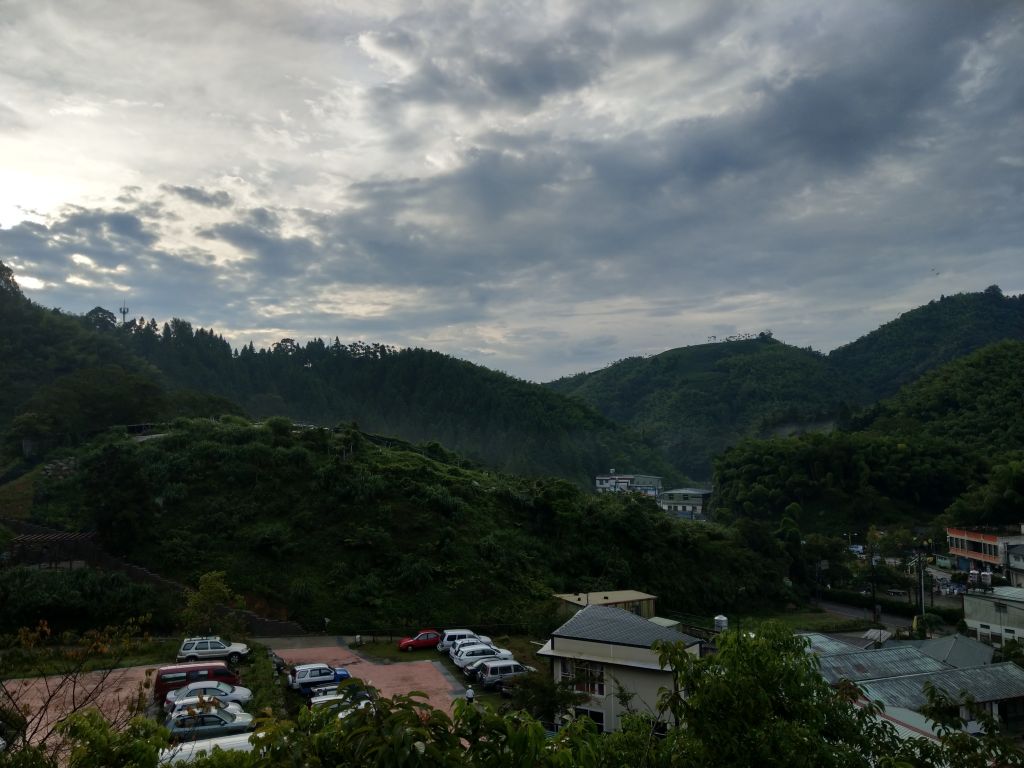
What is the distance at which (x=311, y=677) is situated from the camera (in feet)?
56.5

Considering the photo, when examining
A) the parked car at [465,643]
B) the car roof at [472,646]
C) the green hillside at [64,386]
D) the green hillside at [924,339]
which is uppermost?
the green hillside at [924,339]

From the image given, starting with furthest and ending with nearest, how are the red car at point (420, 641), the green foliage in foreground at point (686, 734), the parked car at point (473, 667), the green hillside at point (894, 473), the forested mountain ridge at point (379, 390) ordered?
the forested mountain ridge at point (379, 390)
the green hillside at point (894, 473)
the red car at point (420, 641)
the parked car at point (473, 667)
the green foliage in foreground at point (686, 734)

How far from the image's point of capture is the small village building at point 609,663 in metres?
16.5

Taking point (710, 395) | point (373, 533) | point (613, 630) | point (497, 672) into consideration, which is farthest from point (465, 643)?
point (710, 395)

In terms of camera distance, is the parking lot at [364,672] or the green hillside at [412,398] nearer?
the parking lot at [364,672]

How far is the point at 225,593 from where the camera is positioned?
65.8 feet

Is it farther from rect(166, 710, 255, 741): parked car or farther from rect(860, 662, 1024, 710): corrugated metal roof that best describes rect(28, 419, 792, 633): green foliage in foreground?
rect(860, 662, 1024, 710): corrugated metal roof

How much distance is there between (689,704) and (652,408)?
142 meters

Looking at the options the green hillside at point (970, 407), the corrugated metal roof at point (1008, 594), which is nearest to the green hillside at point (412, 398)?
the green hillside at point (970, 407)

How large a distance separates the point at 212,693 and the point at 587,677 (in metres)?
8.86

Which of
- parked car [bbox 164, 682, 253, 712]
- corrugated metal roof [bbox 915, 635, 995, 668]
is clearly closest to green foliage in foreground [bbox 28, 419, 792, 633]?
parked car [bbox 164, 682, 253, 712]

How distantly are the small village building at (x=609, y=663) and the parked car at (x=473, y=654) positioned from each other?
7.72ft

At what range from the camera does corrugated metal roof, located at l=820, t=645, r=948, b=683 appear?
19734 mm

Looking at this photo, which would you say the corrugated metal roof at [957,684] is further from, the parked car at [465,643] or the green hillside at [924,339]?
the green hillside at [924,339]
